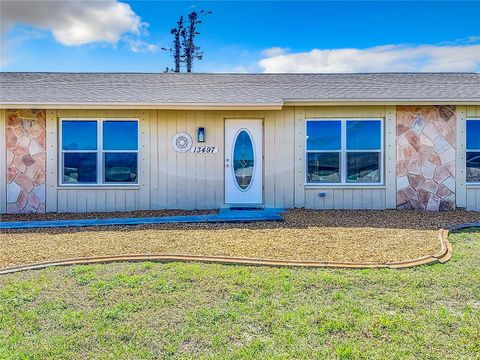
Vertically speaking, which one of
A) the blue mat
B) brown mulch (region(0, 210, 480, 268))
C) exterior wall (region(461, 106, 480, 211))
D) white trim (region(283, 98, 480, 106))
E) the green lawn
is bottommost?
the green lawn

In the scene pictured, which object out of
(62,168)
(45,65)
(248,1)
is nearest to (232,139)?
(62,168)

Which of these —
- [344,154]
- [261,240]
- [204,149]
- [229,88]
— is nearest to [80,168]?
[204,149]

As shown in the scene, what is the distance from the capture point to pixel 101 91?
363 inches

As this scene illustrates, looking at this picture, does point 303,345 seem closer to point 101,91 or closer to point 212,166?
point 212,166

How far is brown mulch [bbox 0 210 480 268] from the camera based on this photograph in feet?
16.6

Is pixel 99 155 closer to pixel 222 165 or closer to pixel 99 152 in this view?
pixel 99 152

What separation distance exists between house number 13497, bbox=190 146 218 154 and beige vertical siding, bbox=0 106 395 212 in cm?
9

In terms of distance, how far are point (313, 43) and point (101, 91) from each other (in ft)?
32.3

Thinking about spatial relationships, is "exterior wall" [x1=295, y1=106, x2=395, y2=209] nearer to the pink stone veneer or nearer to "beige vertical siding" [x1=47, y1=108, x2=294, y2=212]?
"beige vertical siding" [x1=47, y1=108, x2=294, y2=212]

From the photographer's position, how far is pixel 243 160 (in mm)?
9031

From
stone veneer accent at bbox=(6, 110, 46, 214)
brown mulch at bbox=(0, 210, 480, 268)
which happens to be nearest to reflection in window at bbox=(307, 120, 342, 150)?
brown mulch at bbox=(0, 210, 480, 268)

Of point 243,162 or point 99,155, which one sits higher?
point 99,155

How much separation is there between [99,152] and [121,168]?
63cm

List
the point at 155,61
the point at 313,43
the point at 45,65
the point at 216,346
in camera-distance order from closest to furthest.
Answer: the point at 216,346 < the point at 45,65 < the point at 313,43 < the point at 155,61
